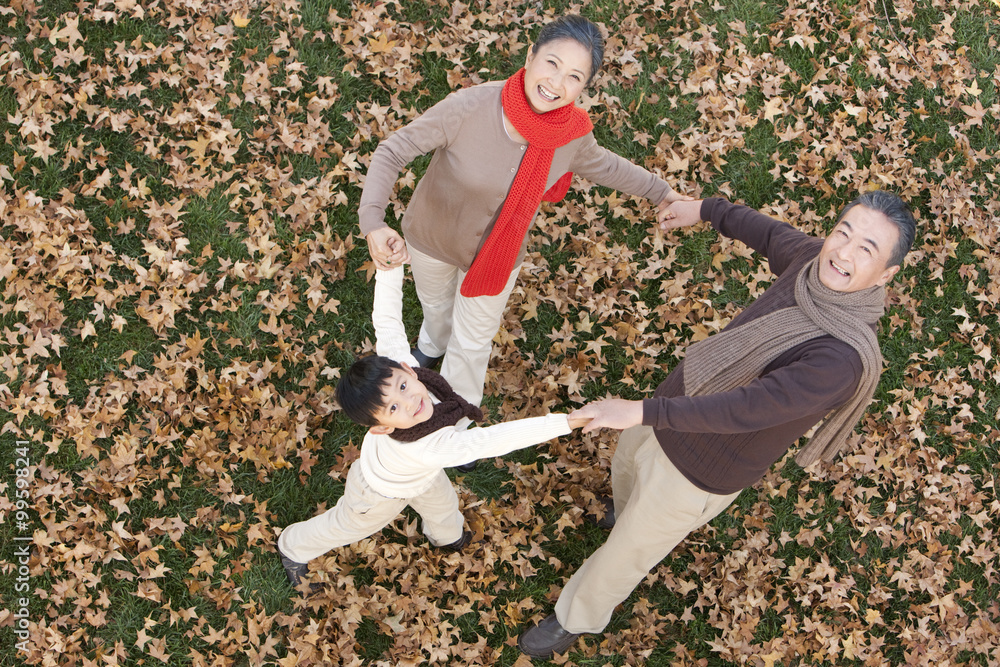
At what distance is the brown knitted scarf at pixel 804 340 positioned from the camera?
124 inches

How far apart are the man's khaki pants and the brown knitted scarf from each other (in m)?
0.51

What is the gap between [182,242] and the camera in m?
5.36

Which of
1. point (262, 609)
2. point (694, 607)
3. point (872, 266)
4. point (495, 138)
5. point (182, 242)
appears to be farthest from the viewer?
point (182, 242)

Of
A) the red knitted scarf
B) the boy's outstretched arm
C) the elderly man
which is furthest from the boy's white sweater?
the red knitted scarf

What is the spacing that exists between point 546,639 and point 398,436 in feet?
6.21

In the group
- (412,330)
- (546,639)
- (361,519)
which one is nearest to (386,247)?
(361,519)

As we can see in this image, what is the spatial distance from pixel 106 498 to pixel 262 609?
1.21m

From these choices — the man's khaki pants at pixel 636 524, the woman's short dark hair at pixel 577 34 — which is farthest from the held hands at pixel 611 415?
the woman's short dark hair at pixel 577 34

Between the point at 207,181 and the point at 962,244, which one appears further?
the point at 962,244

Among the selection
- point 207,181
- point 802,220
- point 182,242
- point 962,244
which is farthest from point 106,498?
point 962,244

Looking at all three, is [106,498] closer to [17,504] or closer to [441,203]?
[17,504]

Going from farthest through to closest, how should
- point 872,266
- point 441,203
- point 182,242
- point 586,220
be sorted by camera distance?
point 586,220
point 182,242
point 441,203
point 872,266

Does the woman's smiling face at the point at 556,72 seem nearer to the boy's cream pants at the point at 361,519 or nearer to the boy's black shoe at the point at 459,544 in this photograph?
the boy's cream pants at the point at 361,519

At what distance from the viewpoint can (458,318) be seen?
457cm
